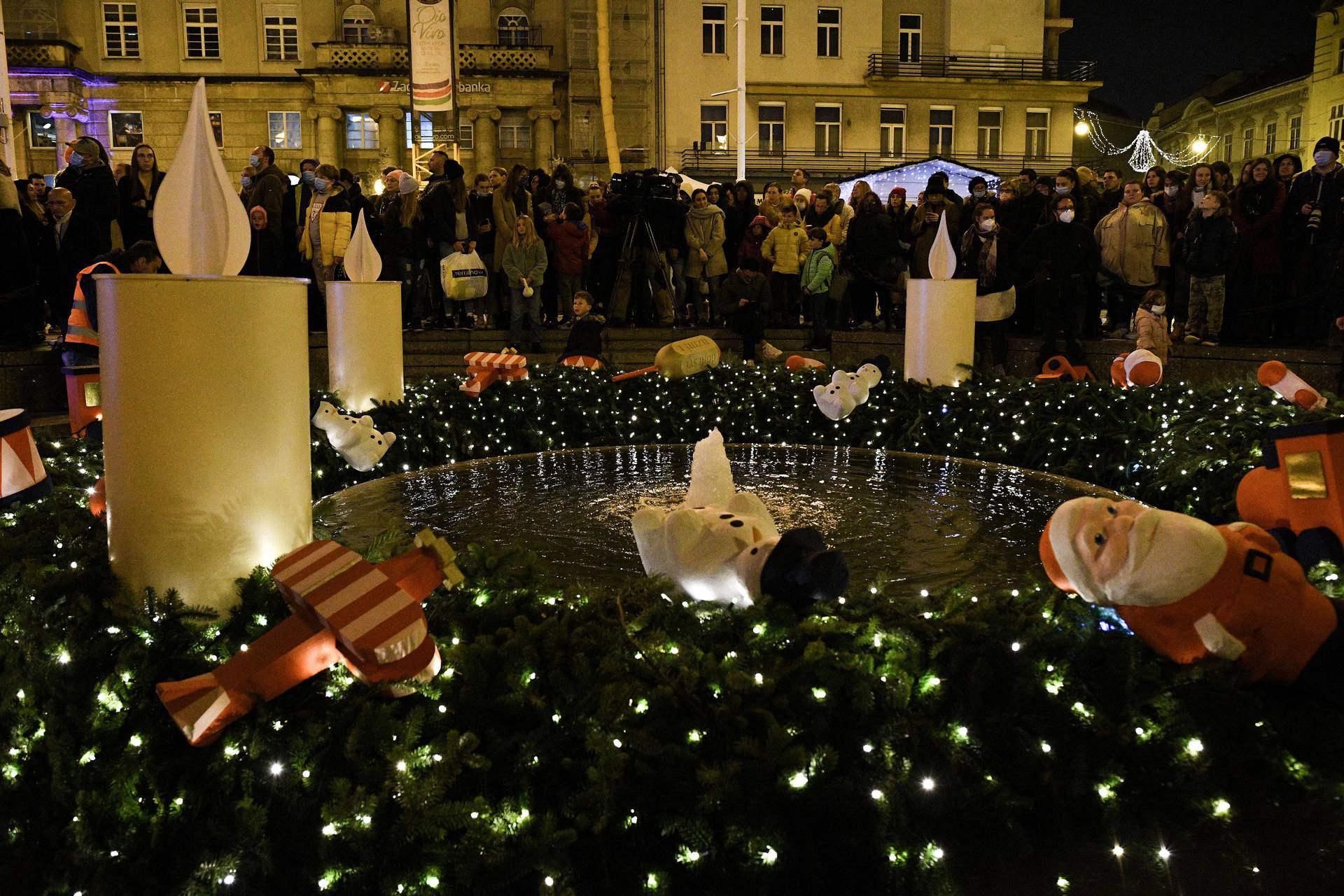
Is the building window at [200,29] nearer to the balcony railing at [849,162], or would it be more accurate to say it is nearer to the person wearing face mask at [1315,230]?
the balcony railing at [849,162]

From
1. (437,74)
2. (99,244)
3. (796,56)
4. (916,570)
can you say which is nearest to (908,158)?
(796,56)

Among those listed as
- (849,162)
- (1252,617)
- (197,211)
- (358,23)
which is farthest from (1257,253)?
(358,23)

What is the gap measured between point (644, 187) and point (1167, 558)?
32.6ft

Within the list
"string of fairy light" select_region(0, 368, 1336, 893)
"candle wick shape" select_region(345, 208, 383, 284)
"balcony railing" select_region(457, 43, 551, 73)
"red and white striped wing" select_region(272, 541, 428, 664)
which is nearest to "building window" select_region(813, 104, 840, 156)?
"balcony railing" select_region(457, 43, 551, 73)

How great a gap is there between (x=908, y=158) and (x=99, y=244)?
91.7ft

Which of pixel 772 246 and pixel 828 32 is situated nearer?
pixel 772 246

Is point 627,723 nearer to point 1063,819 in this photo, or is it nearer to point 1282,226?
point 1063,819

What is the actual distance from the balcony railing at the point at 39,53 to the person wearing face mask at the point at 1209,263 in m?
34.3

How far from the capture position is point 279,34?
3484 centimetres

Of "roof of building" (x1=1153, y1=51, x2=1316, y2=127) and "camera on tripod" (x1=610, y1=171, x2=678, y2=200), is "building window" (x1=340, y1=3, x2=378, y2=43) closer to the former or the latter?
"camera on tripod" (x1=610, y1=171, x2=678, y2=200)

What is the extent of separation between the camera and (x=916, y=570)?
141 inches

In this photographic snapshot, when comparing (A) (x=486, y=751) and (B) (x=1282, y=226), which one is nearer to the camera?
(A) (x=486, y=751)

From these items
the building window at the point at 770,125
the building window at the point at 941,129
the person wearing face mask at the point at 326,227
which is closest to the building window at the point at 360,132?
the building window at the point at 770,125

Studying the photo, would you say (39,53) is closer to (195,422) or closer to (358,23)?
(358,23)
